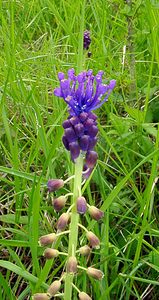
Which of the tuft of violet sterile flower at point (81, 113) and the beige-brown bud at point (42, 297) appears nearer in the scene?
the tuft of violet sterile flower at point (81, 113)

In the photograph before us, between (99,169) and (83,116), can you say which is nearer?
(83,116)

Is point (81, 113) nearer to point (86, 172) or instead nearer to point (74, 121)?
point (74, 121)

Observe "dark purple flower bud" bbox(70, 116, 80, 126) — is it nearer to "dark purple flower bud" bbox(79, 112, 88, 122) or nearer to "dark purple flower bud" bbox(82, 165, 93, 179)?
"dark purple flower bud" bbox(79, 112, 88, 122)

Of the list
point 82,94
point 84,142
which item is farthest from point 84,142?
point 82,94

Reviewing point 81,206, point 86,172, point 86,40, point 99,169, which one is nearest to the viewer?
point 81,206

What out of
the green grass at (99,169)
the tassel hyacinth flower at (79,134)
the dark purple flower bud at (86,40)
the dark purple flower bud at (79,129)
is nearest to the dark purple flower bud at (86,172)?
the tassel hyacinth flower at (79,134)

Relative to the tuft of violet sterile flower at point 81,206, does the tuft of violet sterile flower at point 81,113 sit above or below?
above

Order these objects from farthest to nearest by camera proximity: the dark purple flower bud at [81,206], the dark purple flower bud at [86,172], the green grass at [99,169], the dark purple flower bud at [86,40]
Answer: the dark purple flower bud at [86,40] → the green grass at [99,169] → the dark purple flower bud at [86,172] → the dark purple flower bud at [81,206]

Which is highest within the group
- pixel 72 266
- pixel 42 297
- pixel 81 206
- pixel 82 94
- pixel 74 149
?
pixel 82 94

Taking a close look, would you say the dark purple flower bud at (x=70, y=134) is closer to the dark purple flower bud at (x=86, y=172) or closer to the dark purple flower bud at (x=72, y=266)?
the dark purple flower bud at (x=86, y=172)
